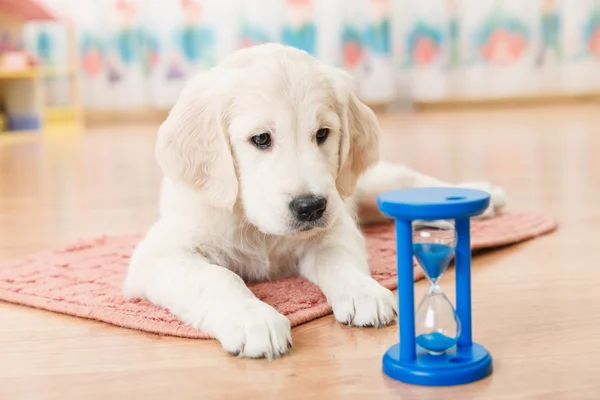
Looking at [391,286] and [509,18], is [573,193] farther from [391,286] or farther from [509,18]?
[509,18]

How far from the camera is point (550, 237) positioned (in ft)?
7.99

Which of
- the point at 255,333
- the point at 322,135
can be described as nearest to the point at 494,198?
the point at 322,135

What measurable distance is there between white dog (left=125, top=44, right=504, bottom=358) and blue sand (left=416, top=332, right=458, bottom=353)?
270mm

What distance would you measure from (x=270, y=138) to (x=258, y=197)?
12 centimetres

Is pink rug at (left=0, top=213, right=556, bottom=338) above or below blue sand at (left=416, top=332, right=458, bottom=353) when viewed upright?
below

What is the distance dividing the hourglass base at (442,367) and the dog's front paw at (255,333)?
0.20m

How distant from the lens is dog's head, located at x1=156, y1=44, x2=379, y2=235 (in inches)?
66.6

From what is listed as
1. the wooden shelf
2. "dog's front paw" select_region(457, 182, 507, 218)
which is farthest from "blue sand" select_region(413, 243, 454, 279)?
the wooden shelf

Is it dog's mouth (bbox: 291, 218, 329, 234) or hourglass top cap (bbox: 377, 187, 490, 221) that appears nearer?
hourglass top cap (bbox: 377, 187, 490, 221)

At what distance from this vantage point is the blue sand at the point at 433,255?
1266 millimetres

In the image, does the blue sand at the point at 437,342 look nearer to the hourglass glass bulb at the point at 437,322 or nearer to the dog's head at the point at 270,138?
A: the hourglass glass bulb at the point at 437,322

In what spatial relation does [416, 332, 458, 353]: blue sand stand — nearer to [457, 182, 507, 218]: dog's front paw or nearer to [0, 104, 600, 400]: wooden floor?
[0, 104, 600, 400]: wooden floor

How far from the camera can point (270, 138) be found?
1.75 m

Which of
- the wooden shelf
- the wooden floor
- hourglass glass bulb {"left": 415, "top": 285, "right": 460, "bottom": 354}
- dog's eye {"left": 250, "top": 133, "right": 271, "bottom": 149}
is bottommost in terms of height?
the wooden floor
